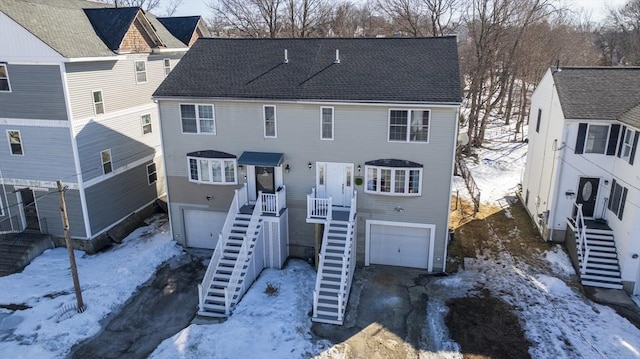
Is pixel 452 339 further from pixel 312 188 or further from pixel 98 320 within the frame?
pixel 98 320

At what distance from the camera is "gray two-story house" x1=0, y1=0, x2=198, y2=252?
18.6 meters

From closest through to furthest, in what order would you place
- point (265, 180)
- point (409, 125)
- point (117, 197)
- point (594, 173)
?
point (409, 125) < point (594, 173) < point (265, 180) < point (117, 197)

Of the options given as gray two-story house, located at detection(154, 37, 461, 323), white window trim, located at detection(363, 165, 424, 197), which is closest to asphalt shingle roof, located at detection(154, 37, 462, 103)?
gray two-story house, located at detection(154, 37, 461, 323)

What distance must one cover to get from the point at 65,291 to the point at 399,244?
546 inches

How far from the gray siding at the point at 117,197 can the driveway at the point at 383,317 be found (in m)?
12.7

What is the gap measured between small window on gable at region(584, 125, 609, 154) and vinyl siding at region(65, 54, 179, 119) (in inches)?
892

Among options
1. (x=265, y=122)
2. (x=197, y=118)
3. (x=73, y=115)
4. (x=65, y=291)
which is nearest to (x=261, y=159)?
(x=265, y=122)

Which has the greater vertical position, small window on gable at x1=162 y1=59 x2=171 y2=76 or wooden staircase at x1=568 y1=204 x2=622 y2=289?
small window on gable at x1=162 y1=59 x2=171 y2=76

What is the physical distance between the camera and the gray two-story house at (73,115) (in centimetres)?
1861

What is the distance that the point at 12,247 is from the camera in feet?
64.0

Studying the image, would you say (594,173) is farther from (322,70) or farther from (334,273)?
(322,70)

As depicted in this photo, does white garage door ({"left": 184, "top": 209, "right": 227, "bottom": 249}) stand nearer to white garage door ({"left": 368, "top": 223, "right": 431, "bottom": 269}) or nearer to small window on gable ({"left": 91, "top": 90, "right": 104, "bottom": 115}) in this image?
small window on gable ({"left": 91, "top": 90, "right": 104, "bottom": 115})

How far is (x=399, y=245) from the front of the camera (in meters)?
18.9

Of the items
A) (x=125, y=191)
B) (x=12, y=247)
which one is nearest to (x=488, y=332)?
(x=125, y=191)
